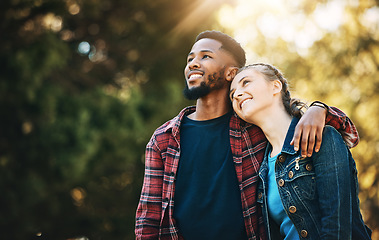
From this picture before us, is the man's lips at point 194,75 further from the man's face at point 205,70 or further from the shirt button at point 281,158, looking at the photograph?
the shirt button at point 281,158

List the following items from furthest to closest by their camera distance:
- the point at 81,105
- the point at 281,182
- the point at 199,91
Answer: the point at 81,105, the point at 199,91, the point at 281,182

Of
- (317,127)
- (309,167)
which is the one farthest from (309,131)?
(309,167)

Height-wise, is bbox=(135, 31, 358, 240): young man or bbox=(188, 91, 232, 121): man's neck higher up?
bbox=(188, 91, 232, 121): man's neck

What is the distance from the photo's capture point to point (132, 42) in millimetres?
9461

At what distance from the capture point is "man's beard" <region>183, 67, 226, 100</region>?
2881mm

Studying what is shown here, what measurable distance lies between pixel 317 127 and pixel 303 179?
0.30 m

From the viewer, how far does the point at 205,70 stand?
114 inches

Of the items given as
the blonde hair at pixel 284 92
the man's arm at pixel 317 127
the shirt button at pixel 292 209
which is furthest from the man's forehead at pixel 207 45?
→ the shirt button at pixel 292 209

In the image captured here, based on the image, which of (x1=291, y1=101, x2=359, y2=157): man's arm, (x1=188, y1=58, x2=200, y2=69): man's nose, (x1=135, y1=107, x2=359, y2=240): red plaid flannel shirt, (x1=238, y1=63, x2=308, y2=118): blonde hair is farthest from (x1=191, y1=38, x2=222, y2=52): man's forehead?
(x1=291, y1=101, x2=359, y2=157): man's arm

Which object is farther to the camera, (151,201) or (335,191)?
(151,201)

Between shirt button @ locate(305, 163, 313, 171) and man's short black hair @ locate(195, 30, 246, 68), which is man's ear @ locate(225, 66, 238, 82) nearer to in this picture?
man's short black hair @ locate(195, 30, 246, 68)

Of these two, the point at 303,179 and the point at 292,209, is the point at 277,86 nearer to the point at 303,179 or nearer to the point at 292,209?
the point at 303,179

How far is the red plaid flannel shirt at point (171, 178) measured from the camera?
2461mm

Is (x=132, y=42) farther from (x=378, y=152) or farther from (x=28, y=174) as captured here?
(x=378, y=152)
